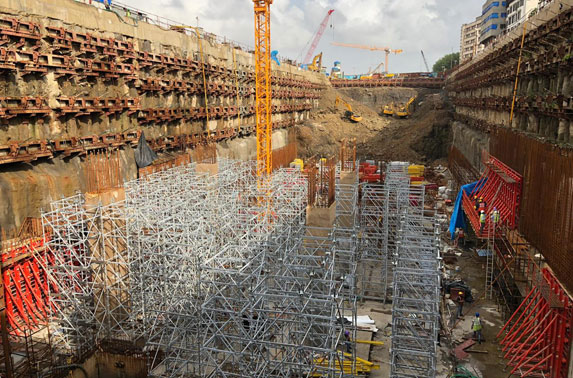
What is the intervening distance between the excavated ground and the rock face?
23935mm

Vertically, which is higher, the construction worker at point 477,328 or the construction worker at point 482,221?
the construction worker at point 482,221

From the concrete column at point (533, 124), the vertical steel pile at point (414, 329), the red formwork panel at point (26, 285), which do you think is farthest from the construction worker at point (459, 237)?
the red formwork panel at point (26, 285)

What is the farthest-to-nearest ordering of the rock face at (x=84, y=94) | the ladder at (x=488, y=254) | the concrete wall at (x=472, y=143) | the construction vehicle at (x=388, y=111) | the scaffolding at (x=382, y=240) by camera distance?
the construction vehicle at (x=388, y=111), the concrete wall at (x=472, y=143), the scaffolding at (x=382, y=240), the ladder at (x=488, y=254), the rock face at (x=84, y=94)

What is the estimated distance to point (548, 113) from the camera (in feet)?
64.7

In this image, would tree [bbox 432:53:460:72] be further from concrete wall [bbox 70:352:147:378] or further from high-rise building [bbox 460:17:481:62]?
concrete wall [bbox 70:352:147:378]

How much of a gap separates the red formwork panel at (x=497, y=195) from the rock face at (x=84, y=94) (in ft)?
62.3

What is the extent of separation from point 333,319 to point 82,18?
19.1 m

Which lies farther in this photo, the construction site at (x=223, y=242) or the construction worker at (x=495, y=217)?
the construction worker at (x=495, y=217)

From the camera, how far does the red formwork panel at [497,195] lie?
67.3 feet

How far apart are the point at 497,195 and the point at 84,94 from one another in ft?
72.3

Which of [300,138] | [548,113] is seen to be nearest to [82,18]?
[548,113]

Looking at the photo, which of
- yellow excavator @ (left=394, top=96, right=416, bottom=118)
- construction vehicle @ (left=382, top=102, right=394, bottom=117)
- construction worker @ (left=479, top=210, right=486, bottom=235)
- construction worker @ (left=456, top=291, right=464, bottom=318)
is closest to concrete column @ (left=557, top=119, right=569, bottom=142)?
construction worker @ (left=479, top=210, right=486, bottom=235)

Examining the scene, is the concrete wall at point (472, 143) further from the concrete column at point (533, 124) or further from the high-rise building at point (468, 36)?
the high-rise building at point (468, 36)

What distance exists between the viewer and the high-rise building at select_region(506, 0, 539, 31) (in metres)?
75.9
